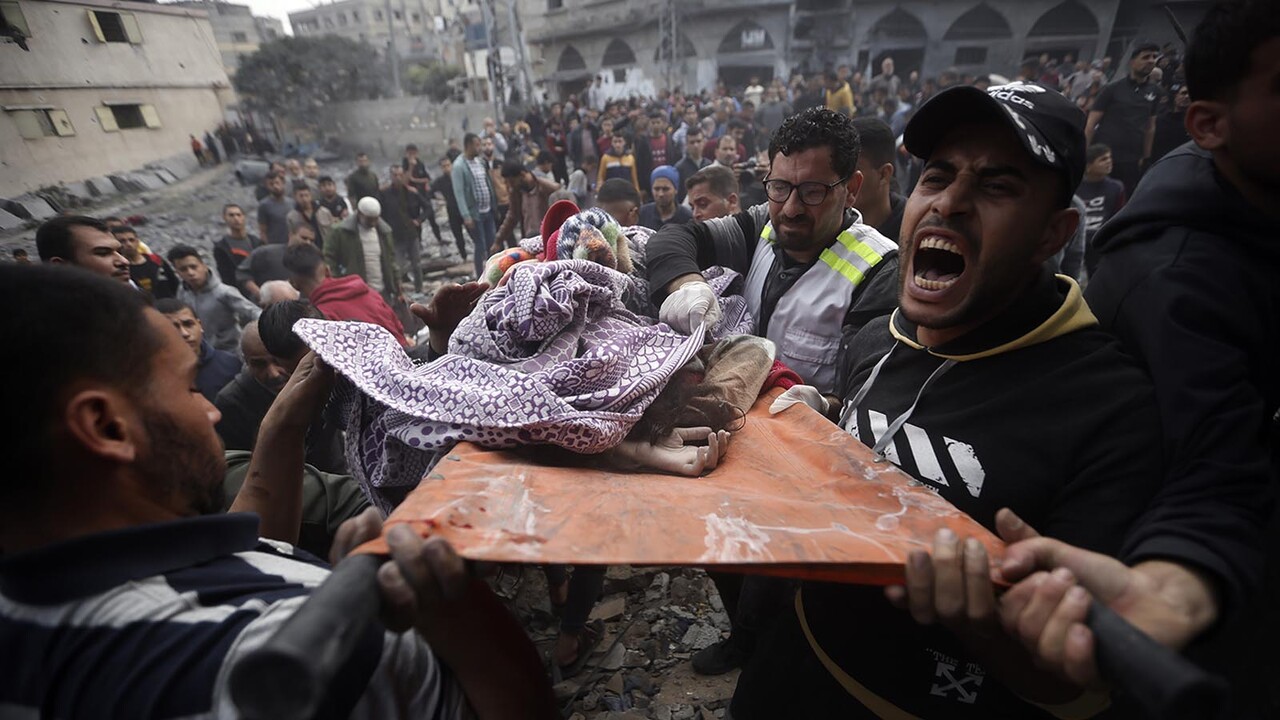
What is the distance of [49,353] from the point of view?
0.94 meters

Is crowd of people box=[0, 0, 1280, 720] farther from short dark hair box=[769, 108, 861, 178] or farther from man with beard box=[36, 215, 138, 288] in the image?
man with beard box=[36, 215, 138, 288]

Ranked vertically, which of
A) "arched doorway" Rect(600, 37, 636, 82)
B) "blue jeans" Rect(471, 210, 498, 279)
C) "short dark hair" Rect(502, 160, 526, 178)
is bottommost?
"blue jeans" Rect(471, 210, 498, 279)

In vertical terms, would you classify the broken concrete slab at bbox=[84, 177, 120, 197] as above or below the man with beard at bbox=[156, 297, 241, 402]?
above

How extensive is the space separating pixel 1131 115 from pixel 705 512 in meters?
8.07

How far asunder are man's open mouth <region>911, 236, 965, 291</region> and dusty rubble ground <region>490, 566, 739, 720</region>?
2035 mm

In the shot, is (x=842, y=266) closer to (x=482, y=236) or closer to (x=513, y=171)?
(x=513, y=171)

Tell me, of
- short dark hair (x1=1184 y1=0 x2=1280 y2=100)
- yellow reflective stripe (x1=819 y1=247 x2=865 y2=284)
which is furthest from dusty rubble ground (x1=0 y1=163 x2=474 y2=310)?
short dark hair (x1=1184 y1=0 x2=1280 y2=100)

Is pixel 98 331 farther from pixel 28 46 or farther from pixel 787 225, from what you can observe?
pixel 28 46

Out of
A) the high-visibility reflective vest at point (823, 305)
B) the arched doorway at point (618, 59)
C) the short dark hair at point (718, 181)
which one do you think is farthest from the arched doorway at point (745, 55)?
A: the high-visibility reflective vest at point (823, 305)

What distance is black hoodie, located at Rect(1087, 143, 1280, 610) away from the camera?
3.30 feet

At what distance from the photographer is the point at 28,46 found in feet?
11.6

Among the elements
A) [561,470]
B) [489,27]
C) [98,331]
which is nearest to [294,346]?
[98,331]

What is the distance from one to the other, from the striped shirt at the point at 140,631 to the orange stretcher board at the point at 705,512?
259mm

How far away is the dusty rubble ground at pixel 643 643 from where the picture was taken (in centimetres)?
277
